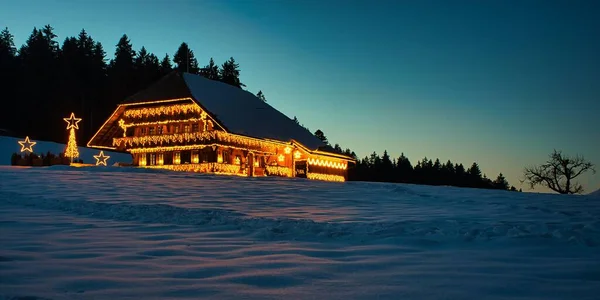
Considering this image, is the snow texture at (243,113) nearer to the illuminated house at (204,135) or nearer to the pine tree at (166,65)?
the illuminated house at (204,135)

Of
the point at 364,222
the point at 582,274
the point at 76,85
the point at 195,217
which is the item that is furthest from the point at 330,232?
the point at 76,85

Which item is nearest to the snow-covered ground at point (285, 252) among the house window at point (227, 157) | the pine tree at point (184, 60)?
the house window at point (227, 157)

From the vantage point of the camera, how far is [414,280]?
571 centimetres

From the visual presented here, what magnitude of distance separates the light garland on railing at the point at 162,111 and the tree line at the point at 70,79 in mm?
19332

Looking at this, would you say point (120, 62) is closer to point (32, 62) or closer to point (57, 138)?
point (32, 62)

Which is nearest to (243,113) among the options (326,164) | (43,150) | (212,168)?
(212,168)

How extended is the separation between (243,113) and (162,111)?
22.8 feet

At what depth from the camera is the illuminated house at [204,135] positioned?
40438 mm

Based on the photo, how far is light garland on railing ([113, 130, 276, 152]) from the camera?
39.9 metres

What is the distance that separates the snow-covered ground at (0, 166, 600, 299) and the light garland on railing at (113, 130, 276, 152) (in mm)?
24858

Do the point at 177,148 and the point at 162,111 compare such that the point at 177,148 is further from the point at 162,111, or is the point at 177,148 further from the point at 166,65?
the point at 166,65

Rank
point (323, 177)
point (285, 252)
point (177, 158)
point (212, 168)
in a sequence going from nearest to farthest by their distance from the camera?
point (285, 252), point (212, 168), point (177, 158), point (323, 177)

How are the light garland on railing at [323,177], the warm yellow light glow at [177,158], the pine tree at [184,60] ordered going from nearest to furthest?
1. the warm yellow light glow at [177,158]
2. the light garland on railing at [323,177]
3. the pine tree at [184,60]

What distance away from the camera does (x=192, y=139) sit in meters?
40.8
